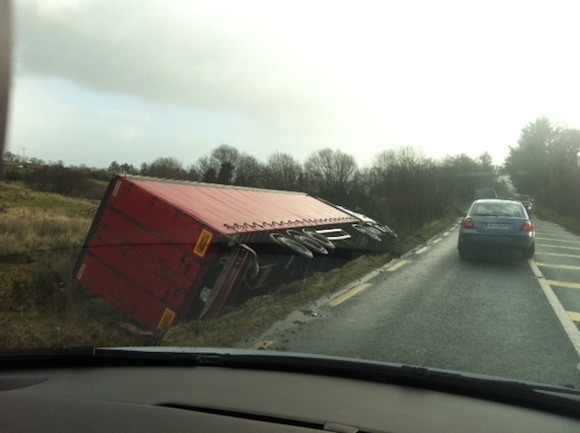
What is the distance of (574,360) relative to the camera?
5281 millimetres

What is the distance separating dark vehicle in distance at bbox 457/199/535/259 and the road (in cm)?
158

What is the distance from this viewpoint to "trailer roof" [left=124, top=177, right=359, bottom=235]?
26.3 ft

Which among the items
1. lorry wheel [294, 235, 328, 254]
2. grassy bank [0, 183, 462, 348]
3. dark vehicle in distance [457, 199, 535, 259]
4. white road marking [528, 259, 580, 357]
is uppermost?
dark vehicle in distance [457, 199, 535, 259]

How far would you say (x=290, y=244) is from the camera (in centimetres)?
941

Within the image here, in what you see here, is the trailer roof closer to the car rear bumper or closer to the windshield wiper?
the car rear bumper

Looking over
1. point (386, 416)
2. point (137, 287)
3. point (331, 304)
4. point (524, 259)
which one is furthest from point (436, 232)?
point (386, 416)

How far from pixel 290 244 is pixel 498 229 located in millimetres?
6724

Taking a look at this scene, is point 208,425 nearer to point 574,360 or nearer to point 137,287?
point 574,360

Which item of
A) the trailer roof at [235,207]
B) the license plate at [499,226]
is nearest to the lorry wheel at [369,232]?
the trailer roof at [235,207]

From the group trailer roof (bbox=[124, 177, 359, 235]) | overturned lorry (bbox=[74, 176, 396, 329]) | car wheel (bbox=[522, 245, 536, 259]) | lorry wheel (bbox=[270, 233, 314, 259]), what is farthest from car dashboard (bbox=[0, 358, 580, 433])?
car wheel (bbox=[522, 245, 536, 259])

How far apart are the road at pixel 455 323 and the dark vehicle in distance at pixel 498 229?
158 cm

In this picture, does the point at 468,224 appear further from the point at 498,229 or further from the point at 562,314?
the point at 562,314

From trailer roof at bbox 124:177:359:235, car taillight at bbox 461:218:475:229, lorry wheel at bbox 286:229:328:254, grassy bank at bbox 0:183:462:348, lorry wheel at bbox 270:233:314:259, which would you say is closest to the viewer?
grassy bank at bbox 0:183:462:348

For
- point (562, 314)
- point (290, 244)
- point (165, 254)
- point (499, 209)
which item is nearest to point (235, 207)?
point (290, 244)
